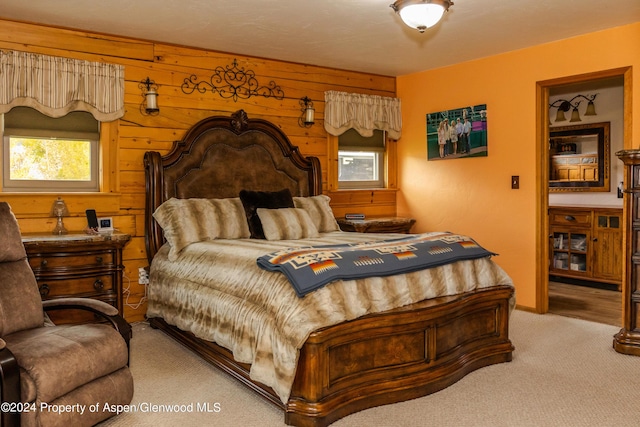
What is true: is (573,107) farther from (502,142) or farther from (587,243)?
(502,142)

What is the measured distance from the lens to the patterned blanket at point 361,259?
2.71 metres

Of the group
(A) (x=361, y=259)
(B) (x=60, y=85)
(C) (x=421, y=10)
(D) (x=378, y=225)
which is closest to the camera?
(A) (x=361, y=259)

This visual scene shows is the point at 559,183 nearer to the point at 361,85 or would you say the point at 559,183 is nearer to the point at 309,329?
the point at 361,85

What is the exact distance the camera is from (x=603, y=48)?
14.2ft

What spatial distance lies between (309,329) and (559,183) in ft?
17.2

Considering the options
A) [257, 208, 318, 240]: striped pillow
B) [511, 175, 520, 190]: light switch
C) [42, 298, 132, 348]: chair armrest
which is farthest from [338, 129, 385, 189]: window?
[42, 298, 132, 348]: chair armrest

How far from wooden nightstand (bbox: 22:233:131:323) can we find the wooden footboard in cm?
96

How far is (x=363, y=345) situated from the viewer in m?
2.80

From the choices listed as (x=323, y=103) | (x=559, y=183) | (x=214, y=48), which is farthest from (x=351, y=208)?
(x=559, y=183)

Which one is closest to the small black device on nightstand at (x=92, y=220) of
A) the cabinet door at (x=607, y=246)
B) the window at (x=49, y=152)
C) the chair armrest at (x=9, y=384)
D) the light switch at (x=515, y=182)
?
the window at (x=49, y=152)

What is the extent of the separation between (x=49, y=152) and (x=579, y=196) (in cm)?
581

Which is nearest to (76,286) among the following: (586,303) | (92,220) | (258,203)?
(92,220)

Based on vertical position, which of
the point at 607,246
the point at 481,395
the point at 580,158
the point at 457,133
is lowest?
the point at 481,395

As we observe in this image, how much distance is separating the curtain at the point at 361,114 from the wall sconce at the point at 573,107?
2175 mm
